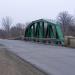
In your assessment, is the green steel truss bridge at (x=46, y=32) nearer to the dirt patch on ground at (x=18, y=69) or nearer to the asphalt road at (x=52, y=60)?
the asphalt road at (x=52, y=60)

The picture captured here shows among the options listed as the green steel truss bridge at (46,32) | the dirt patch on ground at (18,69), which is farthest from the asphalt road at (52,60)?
the green steel truss bridge at (46,32)

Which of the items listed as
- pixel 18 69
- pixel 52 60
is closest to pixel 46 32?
pixel 52 60

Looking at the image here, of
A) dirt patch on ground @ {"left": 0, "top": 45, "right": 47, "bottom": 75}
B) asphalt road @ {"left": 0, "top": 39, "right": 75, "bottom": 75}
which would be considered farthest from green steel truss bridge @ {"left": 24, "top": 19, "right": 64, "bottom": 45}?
dirt patch on ground @ {"left": 0, "top": 45, "right": 47, "bottom": 75}

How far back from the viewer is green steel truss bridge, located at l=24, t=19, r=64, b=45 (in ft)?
143

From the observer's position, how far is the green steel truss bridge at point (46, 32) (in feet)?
143

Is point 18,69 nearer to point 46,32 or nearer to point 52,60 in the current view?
point 52,60

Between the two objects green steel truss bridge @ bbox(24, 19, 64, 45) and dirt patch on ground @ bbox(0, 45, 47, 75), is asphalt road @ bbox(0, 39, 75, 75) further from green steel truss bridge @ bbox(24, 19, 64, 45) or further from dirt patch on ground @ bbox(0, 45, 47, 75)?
green steel truss bridge @ bbox(24, 19, 64, 45)

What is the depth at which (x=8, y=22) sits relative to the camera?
561 feet

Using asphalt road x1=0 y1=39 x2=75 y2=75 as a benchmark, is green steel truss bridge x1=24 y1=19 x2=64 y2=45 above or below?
above

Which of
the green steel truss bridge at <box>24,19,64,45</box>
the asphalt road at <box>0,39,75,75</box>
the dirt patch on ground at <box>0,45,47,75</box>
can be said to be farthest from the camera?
the green steel truss bridge at <box>24,19,64,45</box>

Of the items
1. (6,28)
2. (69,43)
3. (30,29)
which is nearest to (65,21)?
(6,28)

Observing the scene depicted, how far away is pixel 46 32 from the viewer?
5069 cm

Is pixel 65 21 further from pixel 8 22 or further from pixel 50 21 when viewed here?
pixel 50 21

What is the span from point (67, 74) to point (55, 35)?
118ft
